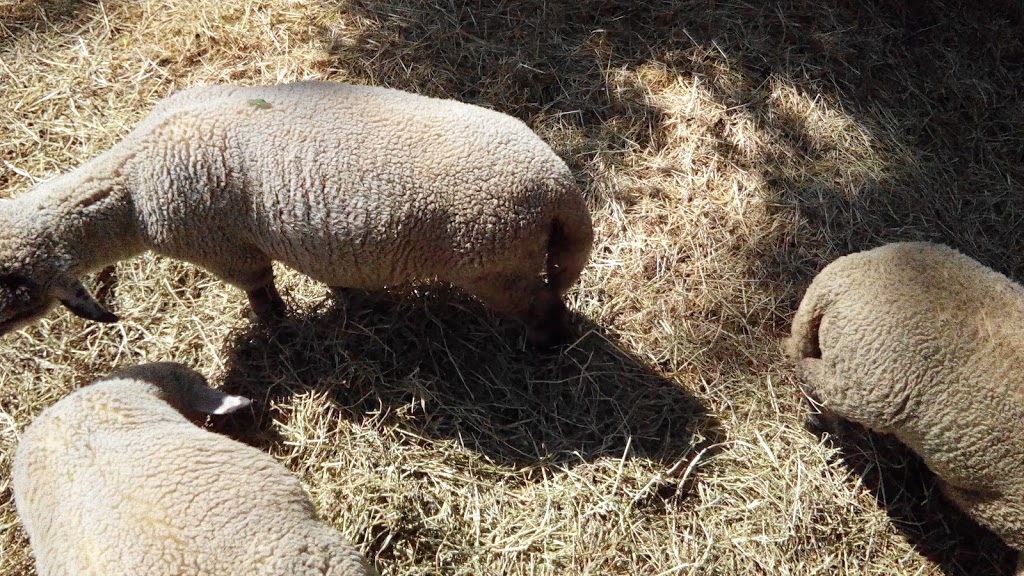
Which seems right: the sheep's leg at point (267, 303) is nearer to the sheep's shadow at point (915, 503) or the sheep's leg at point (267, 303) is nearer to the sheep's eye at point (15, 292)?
the sheep's eye at point (15, 292)

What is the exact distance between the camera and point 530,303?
9.96 feet

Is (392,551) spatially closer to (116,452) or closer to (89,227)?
(116,452)

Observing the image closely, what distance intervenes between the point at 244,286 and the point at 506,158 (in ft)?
4.59

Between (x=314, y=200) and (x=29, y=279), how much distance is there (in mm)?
1239

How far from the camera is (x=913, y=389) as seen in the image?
257cm

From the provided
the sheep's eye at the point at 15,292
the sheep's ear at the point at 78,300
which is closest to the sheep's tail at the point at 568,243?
the sheep's ear at the point at 78,300

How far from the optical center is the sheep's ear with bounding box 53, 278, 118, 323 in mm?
2820

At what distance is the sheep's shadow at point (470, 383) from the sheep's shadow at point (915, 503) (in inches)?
24.6

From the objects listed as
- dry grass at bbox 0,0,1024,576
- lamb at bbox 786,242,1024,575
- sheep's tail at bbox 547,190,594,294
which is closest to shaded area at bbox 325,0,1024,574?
dry grass at bbox 0,0,1024,576

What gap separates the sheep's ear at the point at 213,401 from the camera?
2.82 m

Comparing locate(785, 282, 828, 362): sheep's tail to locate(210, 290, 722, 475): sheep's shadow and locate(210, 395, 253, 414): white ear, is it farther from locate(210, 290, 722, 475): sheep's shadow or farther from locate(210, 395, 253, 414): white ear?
locate(210, 395, 253, 414): white ear

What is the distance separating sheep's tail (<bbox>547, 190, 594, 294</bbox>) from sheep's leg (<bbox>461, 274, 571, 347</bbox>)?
0.29 feet

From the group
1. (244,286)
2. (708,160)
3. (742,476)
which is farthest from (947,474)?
(244,286)

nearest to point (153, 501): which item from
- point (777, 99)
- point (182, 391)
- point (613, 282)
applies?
point (182, 391)
